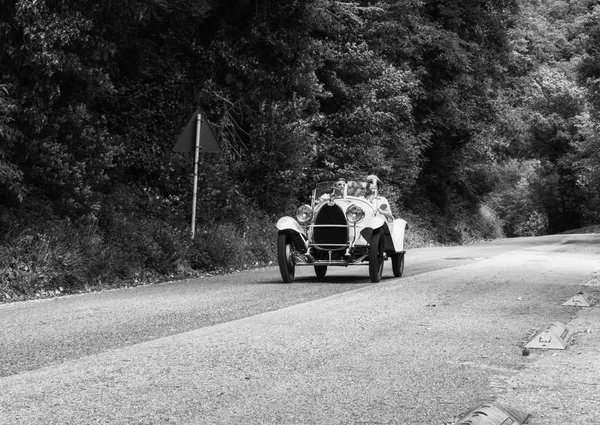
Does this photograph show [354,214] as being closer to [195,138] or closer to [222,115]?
[195,138]

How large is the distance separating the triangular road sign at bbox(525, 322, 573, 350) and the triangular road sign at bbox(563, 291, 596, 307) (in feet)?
9.43

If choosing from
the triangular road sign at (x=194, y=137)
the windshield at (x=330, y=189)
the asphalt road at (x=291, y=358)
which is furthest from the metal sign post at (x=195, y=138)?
the asphalt road at (x=291, y=358)

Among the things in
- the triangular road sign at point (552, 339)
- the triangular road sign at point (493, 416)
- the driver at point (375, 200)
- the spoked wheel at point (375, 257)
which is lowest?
the triangular road sign at point (493, 416)

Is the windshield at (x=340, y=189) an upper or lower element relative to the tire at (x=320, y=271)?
upper

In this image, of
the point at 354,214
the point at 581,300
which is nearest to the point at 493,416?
the point at 581,300

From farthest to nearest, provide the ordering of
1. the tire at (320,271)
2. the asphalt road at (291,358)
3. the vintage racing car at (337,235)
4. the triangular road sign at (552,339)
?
the tire at (320,271) < the vintage racing car at (337,235) < the triangular road sign at (552,339) < the asphalt road at (291,358)

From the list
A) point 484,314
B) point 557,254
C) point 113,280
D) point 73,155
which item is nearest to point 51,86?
point 73,155

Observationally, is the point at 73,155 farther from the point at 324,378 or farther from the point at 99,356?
the point at 324,378

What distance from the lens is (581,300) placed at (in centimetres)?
1144

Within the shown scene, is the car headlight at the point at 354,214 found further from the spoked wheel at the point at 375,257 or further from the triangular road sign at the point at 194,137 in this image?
the triangular road sign at the point at 194,137

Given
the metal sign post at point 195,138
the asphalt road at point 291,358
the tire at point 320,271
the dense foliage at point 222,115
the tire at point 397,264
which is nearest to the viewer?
the asphalt road at point 291,358

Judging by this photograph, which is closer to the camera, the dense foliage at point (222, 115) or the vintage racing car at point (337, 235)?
the dense foliage at point (222, 115)

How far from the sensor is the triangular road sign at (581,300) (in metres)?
11.2

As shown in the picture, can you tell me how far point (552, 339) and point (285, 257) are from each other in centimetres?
694
